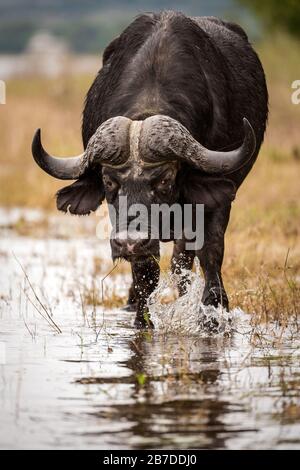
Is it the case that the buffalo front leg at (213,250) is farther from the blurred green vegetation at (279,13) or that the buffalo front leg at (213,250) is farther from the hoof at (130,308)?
the blurred green vegetation at (279,13)

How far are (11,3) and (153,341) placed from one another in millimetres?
175477

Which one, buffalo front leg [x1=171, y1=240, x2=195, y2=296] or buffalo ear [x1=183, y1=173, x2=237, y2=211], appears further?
buffalo front leg [x1=171, y1=240, x2=195, y2=296]

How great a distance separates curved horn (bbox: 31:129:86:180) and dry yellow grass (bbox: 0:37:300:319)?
136 cm

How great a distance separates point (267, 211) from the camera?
13484 millimetres

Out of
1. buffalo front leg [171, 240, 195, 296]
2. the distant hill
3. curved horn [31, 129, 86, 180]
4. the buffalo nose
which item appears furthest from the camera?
the distant hill

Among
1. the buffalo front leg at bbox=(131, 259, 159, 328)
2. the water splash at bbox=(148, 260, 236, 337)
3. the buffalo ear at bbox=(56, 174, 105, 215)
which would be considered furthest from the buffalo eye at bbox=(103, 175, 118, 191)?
the water splash at bbox=(148, 260, 236, 337)

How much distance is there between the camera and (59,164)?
807cm

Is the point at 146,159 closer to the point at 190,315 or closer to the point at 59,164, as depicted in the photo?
the point at 59,164

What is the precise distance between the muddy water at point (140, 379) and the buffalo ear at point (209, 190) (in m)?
0.70

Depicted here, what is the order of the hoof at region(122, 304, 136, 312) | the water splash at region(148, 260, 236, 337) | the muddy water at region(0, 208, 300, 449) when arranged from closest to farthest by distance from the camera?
1. the muddy water at region(0, 208, 300, 449)
2. the water splash at region(148, 260, 236, 337)
3. the hoof at region(122, 304, 136, 312)

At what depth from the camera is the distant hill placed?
117131 millimetres

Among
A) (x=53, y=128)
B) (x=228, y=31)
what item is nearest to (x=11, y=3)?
(x=53, y=128)

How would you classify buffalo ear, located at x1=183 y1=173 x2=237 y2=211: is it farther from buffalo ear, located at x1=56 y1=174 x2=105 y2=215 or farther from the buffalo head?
buffalo ear, located at x1=56 y1=174 x2=105 y2=215

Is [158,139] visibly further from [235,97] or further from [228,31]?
[228,31]
